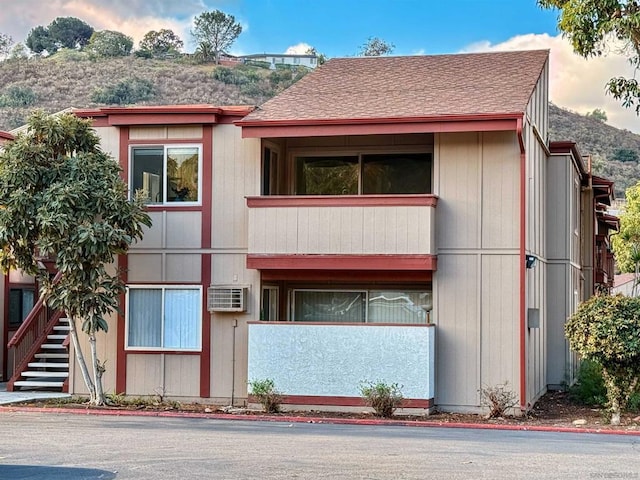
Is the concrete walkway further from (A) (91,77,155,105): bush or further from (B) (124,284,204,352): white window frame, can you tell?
(A) (91,77,155,105): bush

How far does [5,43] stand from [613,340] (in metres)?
81.3

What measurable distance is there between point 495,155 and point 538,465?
780 cm

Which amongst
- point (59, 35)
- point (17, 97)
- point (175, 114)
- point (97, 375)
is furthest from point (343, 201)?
point (59, 35)

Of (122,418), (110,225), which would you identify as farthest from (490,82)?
(122,418)

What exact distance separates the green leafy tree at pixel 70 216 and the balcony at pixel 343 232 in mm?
2332

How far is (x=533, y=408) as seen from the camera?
65.9 feet

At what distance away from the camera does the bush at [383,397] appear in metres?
18.2

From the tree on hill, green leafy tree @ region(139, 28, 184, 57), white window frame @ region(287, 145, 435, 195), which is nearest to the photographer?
white window frame @ region(287, 145, 435, 195)

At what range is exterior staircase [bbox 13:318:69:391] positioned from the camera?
2159cm

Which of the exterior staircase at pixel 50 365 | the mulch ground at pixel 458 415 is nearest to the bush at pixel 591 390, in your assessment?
the mulch ground at pixel 458 415

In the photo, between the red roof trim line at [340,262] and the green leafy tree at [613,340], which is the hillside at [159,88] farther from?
the green leafy tree at [613,340]

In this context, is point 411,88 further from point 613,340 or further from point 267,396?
point 267,396

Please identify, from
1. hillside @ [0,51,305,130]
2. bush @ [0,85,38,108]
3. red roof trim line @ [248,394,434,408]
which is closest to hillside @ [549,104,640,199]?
hillside @ [0,51,305,130]

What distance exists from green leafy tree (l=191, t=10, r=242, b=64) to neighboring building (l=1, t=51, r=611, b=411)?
66157mm
